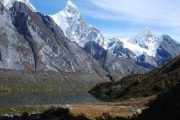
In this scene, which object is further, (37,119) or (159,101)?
(37,119)

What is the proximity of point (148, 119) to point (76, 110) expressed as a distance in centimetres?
7002

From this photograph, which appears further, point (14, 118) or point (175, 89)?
point (14, 118)

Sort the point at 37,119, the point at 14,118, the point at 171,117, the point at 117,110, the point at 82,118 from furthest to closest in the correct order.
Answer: the point at 117,110 < the point at 14,118 < the point at 37,119 < the point at 82,118 < the point at 171,117

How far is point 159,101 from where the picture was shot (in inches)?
2822

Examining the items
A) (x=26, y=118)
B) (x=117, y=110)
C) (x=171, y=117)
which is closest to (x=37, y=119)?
(x=26, y=118)

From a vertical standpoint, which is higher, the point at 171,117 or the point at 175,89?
the point at 175,89

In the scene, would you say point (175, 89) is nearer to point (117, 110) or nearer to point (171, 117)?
point (171, 117)

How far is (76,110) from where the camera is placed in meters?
136

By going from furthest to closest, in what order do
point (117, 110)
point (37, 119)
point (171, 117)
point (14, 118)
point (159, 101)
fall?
1. point (117, 110)
2. point (14, 118)
3. point (37, 119)
4. point (159, 101)
5. point (171, 117)

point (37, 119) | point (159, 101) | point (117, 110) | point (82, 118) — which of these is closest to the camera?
point (159, 101)

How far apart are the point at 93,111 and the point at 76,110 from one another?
508cm

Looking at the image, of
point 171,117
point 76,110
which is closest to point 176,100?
point 171,117

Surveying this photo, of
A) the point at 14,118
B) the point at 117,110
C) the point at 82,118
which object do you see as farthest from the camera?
the point at 117,110

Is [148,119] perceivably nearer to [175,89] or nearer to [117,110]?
[175,89]
